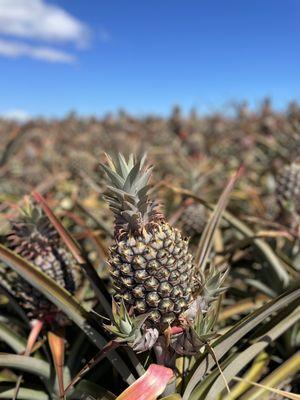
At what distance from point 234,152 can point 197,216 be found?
3422mm

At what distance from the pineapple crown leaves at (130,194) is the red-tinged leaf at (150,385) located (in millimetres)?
411

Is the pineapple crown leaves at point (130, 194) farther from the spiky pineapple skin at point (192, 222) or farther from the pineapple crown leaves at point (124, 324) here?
the spiky pineapple skin at point (192, 222)

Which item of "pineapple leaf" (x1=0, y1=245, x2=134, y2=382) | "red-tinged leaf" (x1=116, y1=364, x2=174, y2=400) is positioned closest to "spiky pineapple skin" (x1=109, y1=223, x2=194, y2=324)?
"red-tinged leaf" (x1=116, y1=364, x2=174, y2=400)

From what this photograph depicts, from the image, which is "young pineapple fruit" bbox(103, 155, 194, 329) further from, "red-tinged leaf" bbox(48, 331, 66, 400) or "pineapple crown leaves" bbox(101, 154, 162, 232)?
"red-tinged leaf" bbox(48, 331, 66, 400)

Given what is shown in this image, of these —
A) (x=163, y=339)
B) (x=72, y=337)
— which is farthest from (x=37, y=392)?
(x=163, y=339)

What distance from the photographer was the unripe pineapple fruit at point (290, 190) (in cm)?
254

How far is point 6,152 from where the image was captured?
4.23m

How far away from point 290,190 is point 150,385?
167cm

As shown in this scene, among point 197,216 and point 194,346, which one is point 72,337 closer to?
point 194,346

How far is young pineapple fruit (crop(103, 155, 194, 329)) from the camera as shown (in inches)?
48.3

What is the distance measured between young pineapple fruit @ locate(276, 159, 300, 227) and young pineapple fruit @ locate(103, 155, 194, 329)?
4.68ft

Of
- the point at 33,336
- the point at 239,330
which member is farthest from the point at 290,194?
the point at 33,336

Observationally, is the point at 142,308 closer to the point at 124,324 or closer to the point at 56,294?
the point at 124,324

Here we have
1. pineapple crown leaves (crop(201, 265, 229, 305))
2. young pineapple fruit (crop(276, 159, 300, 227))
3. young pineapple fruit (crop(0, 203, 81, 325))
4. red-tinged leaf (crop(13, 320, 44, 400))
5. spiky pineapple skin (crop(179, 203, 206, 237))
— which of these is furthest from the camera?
spiky pineapple skin (crop(179, 203, 206, 237))
